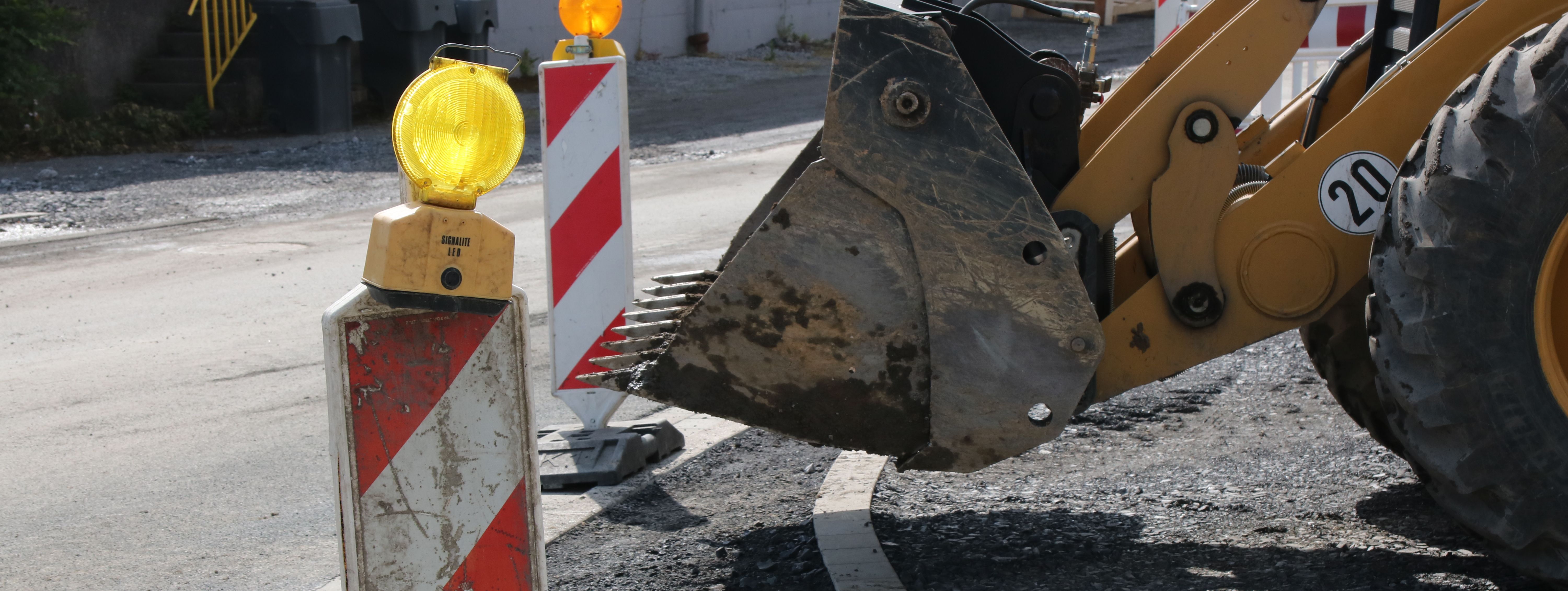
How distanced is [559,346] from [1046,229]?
2.03 m

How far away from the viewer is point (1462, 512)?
2.93 m

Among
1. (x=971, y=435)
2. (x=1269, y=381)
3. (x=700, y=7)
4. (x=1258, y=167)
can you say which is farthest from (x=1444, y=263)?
(x=700, y=7)

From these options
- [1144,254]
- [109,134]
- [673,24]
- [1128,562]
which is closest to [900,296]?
[1144,254]

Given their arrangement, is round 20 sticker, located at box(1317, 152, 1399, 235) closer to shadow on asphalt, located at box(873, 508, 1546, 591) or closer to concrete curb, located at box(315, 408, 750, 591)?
shadow on asphalt, located at box(873, 508, 1546, 591)

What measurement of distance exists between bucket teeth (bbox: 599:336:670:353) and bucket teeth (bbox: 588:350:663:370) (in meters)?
0.03

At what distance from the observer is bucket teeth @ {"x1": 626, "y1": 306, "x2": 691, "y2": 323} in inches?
135

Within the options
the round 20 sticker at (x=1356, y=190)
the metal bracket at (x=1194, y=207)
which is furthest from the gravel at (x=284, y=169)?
the round 20 sticker at (x=1356, y=190)

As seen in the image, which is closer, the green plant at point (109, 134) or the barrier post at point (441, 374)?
the barrier post at point (441, 374)

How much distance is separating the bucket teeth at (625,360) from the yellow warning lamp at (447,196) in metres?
1.04

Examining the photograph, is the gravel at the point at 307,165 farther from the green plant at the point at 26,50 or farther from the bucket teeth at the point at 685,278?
the bucket teeth at the point at 685,278

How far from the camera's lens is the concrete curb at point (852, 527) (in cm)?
327

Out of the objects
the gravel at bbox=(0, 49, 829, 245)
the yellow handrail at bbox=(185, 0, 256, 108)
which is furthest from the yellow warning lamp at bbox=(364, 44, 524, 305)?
the yellow handrail at bbox=(185, 0, 256, 108)

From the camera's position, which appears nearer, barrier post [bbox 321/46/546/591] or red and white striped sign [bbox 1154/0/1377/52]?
barrier post [bbox 321/46/546/591]

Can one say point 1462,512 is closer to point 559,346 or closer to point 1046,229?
point 1046,229
